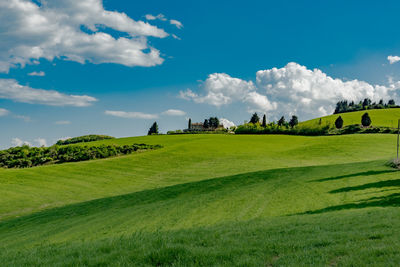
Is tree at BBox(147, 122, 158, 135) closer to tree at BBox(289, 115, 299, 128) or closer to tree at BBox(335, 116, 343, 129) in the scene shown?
tree at BBox(289, 115, 299, 128)

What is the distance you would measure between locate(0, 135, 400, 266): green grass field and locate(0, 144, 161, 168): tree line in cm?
421

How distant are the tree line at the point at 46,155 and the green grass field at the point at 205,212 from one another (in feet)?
13.8

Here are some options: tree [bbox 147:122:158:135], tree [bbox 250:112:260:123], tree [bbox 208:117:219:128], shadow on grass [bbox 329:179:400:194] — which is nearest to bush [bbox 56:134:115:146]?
tree [bbox 147:122:158:135]

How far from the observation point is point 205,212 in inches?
732

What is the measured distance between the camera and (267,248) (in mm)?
7547

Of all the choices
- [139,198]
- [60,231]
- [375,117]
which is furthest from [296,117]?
[60,231]

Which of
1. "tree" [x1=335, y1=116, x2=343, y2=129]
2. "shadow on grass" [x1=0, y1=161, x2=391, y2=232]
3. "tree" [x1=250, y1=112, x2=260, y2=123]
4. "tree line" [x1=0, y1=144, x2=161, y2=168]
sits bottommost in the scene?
"shadow on grass" [x1=0, y1=161, x2=391, y2=232]

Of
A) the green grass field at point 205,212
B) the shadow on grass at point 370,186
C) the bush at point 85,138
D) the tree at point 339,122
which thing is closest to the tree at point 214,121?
the bush at point 85,138

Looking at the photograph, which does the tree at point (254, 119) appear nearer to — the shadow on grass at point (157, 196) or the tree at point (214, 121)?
the tree at point (214, 121)

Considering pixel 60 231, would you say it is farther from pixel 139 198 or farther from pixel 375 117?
pixel 375 117

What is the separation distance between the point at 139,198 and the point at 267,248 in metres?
21.6

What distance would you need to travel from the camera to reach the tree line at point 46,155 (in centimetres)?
5181

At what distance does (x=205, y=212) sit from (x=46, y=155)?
46.8 m

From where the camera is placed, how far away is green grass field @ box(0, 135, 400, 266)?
23.5 ft
